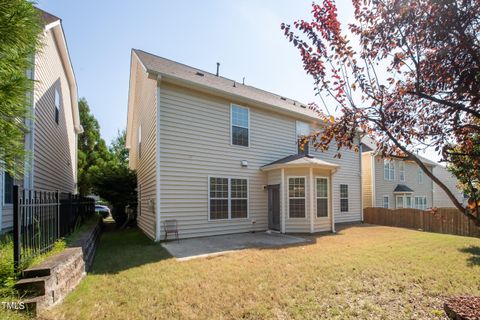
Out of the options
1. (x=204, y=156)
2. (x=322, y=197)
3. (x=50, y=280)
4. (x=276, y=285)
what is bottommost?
(x=276, y=285)

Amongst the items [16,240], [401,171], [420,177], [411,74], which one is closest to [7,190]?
[16,240]

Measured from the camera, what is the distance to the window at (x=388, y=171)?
20462 millimetres

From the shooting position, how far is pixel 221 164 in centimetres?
1070

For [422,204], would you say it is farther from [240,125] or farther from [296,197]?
[240,125]

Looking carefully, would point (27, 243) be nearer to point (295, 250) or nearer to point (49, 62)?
point (295, 250)

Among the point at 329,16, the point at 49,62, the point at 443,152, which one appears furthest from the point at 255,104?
the point at 443,152

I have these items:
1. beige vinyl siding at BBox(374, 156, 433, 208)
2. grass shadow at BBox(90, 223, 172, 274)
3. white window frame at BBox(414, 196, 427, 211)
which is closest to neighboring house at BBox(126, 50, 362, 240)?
grass shadow at BBox(90, 223, 172, 274)

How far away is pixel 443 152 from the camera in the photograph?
2.54 metres

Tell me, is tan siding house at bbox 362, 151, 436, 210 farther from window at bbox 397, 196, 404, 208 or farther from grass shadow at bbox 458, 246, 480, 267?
grass shadow at bbox 458, 246, 480, 267

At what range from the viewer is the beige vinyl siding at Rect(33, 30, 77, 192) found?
27.6ft

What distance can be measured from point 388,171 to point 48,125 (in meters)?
22.0

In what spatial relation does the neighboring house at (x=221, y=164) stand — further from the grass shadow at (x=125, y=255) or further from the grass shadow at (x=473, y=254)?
the grass shadow at (x=473, y=254)

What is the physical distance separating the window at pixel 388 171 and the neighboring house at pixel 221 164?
35.5 ft

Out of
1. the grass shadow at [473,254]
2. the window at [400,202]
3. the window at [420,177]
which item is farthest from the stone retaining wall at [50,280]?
the window at [420,177]
